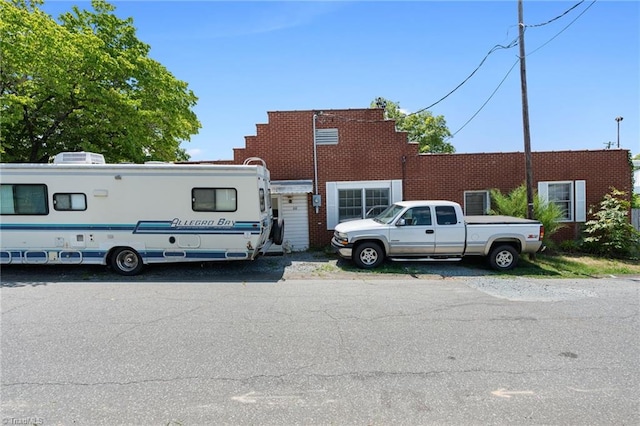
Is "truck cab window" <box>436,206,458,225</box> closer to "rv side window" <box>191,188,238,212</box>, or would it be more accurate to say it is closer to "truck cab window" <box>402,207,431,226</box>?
"truck cab window" <box>402,207,431,226</box>

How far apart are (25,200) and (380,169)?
10.2 metres

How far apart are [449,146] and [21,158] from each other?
106 feet

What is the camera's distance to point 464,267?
31.5 feet

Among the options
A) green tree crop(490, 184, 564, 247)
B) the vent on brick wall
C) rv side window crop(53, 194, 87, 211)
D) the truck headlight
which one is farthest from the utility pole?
rv side window crop(53, 194, 87, 211)

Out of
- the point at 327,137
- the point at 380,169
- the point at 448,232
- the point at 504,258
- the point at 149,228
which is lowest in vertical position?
the point at 504,258

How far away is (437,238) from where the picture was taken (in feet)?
30.2

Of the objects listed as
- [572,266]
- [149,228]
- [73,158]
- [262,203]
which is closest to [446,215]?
[572,266]

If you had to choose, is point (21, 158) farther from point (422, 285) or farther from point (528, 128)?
point (528, 128)

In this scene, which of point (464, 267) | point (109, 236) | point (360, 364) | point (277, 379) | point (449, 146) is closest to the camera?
point (277, 379)

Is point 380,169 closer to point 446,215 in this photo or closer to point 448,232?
point 446,215

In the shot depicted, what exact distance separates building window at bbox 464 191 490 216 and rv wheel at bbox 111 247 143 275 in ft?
35.1

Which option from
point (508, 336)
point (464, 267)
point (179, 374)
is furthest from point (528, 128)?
point (179, 374)

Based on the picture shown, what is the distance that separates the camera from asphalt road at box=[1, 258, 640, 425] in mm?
2979

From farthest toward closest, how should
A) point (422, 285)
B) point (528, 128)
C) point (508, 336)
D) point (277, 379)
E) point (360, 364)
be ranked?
point (528, 128)
point (422, 285)
point (508, 336)
point (360, 364)
point (277, 379)
